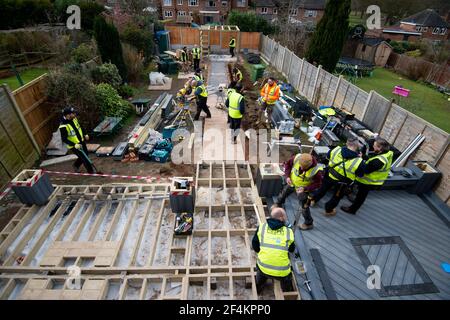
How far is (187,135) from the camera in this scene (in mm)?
8656

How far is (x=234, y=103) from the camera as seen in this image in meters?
7.44

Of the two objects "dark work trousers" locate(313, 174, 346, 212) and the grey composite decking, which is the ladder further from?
"dark work trousers" locate(313, 174, 346, 212)

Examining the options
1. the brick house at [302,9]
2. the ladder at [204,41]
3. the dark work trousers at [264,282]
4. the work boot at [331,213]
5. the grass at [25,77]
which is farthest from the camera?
the brick house at [302,9]

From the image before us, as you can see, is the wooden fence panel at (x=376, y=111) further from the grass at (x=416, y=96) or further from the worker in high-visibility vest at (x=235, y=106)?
the grass at (x=416, y=96)

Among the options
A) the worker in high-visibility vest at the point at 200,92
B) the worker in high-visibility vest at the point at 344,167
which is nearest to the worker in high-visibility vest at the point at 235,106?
the worker in high-visibility vest at the point at 200,92

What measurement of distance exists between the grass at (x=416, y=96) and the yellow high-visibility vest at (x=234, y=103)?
452 inches

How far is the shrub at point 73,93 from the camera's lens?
7.98 meters

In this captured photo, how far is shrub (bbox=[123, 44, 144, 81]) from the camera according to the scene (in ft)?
44.3

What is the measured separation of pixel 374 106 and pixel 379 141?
506 cm

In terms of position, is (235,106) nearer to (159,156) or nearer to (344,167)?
(159,156)

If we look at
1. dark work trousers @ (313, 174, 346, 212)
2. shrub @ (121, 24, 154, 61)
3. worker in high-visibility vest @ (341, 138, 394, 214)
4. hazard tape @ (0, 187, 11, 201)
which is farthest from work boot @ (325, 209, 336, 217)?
shrub @ (121, 24, 154, 61)

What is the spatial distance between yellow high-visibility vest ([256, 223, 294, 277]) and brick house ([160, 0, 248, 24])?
3695cm

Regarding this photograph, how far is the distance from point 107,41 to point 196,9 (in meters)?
28.3
